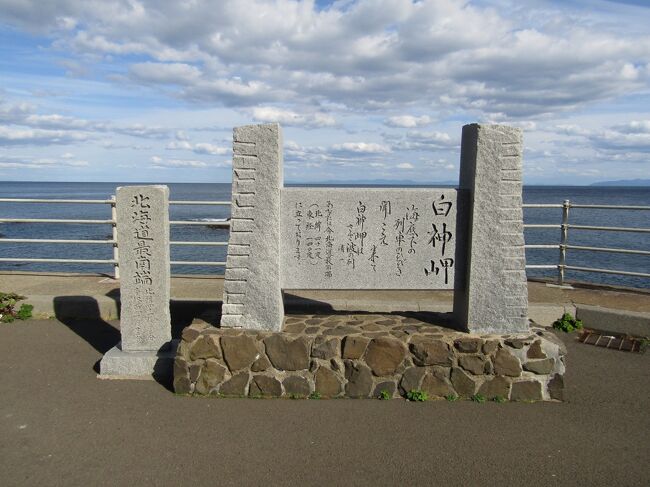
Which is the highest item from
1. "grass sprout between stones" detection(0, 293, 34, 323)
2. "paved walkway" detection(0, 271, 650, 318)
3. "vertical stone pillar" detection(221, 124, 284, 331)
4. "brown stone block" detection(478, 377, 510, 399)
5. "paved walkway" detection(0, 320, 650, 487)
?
"vertical stone pillar" detection(221, 124, 284, 331)

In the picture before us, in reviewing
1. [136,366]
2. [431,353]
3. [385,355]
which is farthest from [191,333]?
[431,353]

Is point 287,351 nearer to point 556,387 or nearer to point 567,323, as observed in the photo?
point 556,387

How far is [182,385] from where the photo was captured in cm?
443

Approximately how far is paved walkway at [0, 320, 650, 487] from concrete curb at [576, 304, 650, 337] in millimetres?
924

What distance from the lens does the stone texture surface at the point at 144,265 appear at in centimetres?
471

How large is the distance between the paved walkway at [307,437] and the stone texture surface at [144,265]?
498 millimetres

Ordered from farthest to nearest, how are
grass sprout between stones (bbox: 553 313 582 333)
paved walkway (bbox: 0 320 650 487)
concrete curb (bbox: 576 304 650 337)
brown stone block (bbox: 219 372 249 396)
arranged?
grass sprout between stones (bbox: 553 313 582 333) → concrete curb (bbox: 576 304 650 337) → brown stone block (bbox: 219 372 249 396) → paved walkway (bbox: 0 320 650 487)

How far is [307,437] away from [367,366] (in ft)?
3.17

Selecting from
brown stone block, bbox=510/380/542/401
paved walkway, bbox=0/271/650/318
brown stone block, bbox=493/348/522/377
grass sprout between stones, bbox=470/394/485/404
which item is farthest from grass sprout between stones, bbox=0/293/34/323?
brown stone block, bbox=510/380/542/401

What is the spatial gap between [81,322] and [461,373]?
4672 millimetres

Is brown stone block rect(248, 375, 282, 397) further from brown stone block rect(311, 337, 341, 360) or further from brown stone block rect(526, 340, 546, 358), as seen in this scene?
brown stone block rect(526, 340, 546, 358)

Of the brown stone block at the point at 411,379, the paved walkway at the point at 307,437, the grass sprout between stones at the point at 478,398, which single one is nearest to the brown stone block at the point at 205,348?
the paved walkway at the point at 307,437

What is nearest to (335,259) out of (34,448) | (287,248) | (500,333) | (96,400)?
(287,248)

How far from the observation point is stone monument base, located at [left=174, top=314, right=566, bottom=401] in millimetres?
4391
